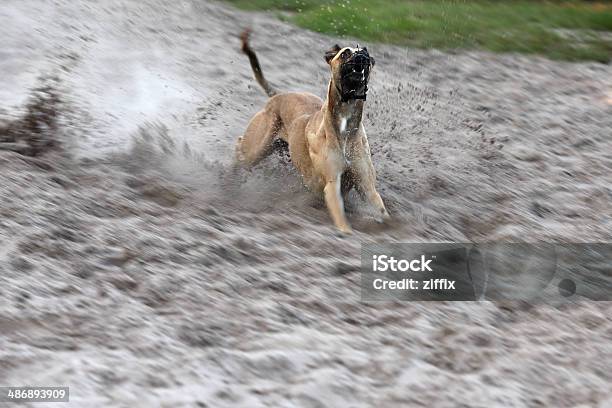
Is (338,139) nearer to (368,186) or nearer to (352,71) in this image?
(368,186)

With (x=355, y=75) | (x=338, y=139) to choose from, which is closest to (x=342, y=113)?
(x=338, y=139)

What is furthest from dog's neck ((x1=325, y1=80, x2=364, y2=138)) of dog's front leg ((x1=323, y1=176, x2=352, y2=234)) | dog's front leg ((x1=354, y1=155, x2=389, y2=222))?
dog's front leg ((x1=323, y1=176, x2=352, y2=234))

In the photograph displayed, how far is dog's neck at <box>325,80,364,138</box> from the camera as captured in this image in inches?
235

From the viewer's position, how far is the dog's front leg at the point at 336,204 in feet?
19.3

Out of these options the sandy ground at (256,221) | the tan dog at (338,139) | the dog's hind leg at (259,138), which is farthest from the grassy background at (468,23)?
the tan dog at (338,139)

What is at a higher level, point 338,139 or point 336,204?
point 338,139

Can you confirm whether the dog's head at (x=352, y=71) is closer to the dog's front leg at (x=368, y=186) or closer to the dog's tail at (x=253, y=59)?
the dog's front leg at (x=368, y=186)

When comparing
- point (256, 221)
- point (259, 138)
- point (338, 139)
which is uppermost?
point (338, 139)

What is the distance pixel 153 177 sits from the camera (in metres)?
6.41

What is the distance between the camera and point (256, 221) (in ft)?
19.2

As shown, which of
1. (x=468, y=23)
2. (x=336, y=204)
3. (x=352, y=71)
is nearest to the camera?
(x=352, y=71)

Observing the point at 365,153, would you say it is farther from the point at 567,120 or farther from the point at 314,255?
the point at 567,120

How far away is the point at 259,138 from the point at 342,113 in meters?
1.02

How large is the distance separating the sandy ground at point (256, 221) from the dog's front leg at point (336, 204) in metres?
0.09
